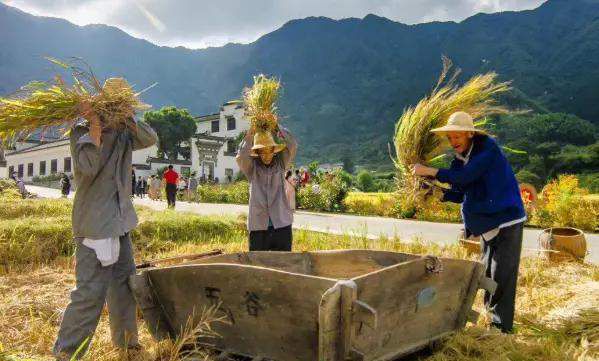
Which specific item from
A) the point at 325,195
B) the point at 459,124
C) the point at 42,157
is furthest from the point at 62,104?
the point at 42,157

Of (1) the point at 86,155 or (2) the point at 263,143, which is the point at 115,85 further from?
(2) the point at 263,143

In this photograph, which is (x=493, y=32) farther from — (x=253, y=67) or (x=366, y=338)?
(x=366, y=338)

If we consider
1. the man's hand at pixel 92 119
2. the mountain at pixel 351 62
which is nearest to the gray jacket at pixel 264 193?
the man's hand at pixel 92 119

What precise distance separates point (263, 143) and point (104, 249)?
1.76 metres

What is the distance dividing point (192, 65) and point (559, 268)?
181085 millimetres

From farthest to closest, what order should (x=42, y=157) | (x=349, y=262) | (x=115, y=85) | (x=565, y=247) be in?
(x=42, y=157) → (x=565, y=247) → (x=349, y=262) → (x=115, y=85)

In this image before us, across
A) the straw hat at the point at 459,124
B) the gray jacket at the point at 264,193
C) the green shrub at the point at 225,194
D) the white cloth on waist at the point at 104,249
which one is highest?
the straw hat at the point at 459,124

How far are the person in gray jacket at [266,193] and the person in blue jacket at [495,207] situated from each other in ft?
4.29

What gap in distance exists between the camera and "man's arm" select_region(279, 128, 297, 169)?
4.73m

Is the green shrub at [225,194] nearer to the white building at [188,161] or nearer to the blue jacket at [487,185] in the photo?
the white building at [188,161]

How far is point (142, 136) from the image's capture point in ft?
11.4

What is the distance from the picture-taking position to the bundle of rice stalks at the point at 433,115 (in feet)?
14.7

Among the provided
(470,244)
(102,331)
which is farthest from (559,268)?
(102,331)

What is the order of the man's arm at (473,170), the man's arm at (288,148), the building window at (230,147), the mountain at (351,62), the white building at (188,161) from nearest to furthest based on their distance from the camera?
the man's arm at (473,170), the man's arm at (288,148), the white building at (188,161), the building window at (230,147), the mountain at (351,62)
